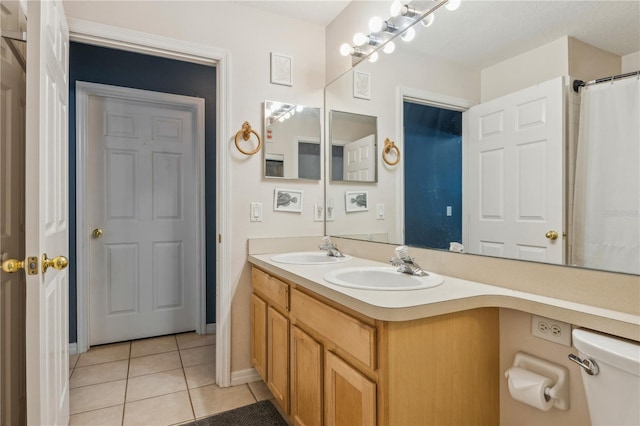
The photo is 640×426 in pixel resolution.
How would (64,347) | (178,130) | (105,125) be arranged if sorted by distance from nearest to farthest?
(64,347), (105,125), (178,130)

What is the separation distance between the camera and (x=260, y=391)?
2143 millimetres

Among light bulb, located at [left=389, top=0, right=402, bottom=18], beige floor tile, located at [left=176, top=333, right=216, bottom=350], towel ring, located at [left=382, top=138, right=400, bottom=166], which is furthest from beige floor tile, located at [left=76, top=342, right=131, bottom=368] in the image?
light bulb, located at [left=389, top=0, right=402, bottom=18]

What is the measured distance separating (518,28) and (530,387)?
49.4 inches

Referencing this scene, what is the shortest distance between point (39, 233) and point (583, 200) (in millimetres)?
1728

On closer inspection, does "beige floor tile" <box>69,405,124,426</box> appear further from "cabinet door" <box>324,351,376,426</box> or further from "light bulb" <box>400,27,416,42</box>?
"light bulb" <box>400,27,416,42</box>

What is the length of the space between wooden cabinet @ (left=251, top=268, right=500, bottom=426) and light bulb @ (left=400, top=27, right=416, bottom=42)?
1.37 m

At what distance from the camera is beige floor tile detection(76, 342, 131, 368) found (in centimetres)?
255

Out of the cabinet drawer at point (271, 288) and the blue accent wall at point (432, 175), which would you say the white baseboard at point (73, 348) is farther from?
the blue accent wall at point (432, 175)

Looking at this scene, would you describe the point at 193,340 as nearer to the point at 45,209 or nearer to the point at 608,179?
the point at 45,209

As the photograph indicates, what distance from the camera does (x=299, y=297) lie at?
5.12 ft

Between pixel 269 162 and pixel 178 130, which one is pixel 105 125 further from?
pixel 269 162

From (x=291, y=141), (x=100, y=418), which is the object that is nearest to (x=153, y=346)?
(x=100, y=418)

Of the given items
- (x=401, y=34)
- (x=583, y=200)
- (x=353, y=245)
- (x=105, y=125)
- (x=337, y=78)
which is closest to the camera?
(x=583, y=200)

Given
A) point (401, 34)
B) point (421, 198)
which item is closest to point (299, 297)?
point (421, 198)
